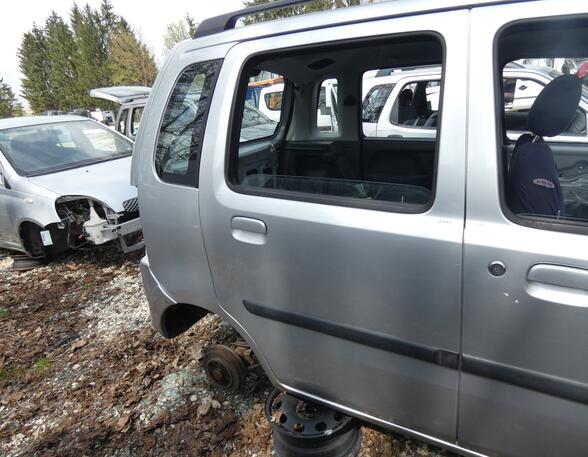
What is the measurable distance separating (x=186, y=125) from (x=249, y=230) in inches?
25.3

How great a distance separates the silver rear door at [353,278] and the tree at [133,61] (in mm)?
43028

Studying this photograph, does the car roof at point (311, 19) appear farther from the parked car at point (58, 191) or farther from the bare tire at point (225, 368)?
the parked car at point (58, 191)

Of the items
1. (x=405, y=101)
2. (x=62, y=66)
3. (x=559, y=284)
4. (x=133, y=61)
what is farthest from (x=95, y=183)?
(x=62, y=66)

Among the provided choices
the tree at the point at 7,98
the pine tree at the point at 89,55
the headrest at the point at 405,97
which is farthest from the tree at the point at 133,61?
the headrest at the point at 405,97

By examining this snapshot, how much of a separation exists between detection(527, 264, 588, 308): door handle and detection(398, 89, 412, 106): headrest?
4.59 meters

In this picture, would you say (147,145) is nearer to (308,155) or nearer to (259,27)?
(259,27)

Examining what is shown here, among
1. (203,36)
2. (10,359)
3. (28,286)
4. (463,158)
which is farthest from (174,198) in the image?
(28,286)

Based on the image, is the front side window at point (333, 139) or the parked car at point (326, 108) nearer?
the front side window at point (333, 139)

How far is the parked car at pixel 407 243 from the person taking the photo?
121 centimetres

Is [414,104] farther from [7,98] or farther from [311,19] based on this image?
[7,98]

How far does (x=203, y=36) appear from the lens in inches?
73.1

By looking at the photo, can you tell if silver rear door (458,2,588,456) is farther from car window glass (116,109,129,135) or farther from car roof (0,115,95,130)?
car window glass (116,109,129,135)

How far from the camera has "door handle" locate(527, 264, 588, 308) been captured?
1.11 metres

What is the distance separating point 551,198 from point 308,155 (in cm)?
178
